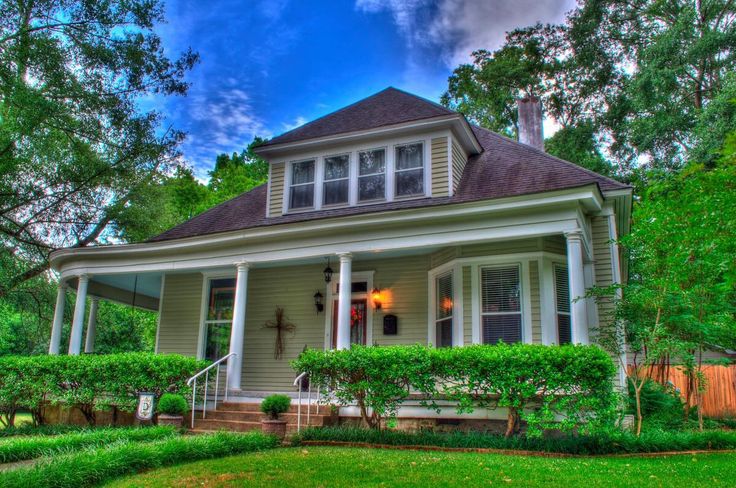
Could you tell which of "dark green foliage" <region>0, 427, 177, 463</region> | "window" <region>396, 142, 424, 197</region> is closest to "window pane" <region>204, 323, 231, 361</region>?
"dark green foliage" <region>0, 427, 177, 463</region>

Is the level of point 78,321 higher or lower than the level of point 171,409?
higher

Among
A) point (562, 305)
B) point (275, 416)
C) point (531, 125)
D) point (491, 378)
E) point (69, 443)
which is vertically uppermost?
point (531, 125)

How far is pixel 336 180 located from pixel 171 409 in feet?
18.4

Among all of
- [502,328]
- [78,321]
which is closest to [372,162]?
[502,328]

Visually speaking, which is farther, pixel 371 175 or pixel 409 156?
pixel 371 175

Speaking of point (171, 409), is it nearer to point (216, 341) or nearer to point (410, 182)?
point (216, 341)

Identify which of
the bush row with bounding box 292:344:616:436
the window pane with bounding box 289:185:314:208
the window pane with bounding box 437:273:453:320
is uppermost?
the window pane with bounding box 289:185:314:208

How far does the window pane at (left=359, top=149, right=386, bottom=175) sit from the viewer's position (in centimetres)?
1110

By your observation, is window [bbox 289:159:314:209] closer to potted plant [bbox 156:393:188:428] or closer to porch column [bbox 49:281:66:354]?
potted plant [bbox 156:393:188:428]

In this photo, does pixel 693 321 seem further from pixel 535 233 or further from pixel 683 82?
pixel 683 82

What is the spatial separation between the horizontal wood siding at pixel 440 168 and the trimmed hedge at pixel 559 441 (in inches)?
187

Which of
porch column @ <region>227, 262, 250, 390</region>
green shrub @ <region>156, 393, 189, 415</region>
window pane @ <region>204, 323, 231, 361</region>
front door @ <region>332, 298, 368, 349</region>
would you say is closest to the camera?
green shrub @ <region>156, 393, 189, 415</region>

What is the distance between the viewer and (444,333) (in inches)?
392

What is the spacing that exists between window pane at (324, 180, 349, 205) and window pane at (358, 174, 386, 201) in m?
0.35
